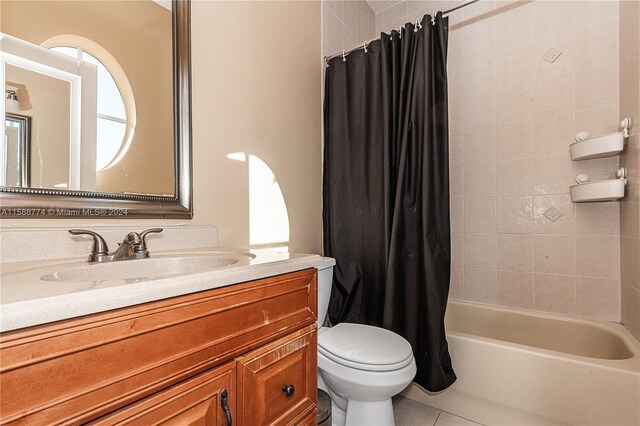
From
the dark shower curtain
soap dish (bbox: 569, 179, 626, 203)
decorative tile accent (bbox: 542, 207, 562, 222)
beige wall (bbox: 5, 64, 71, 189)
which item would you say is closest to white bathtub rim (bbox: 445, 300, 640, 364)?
the dark shower curtain

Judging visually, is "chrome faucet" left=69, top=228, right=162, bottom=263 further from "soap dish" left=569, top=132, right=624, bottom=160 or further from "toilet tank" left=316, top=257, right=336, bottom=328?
"soap dish" left=569, top=132, right=624, bottom=160

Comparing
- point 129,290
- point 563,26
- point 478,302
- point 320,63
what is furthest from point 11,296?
point 563,26

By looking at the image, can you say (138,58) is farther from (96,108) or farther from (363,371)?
(363,371)

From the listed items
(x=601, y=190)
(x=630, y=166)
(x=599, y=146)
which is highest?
(x=599, y=146)

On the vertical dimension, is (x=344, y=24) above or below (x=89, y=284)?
above

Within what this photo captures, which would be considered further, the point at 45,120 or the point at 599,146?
the point at 599,146

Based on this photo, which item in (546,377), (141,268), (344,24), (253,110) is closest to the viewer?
(141,268)

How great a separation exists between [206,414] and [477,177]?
2113mm

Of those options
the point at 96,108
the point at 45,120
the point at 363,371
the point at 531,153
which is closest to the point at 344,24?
the point at 531,153

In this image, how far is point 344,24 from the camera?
2262 millimetres

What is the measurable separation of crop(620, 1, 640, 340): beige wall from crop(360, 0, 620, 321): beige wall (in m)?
0.07

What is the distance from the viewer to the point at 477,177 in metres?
2.20

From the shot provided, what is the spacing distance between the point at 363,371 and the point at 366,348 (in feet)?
0.37

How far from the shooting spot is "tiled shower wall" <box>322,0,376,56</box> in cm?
210
